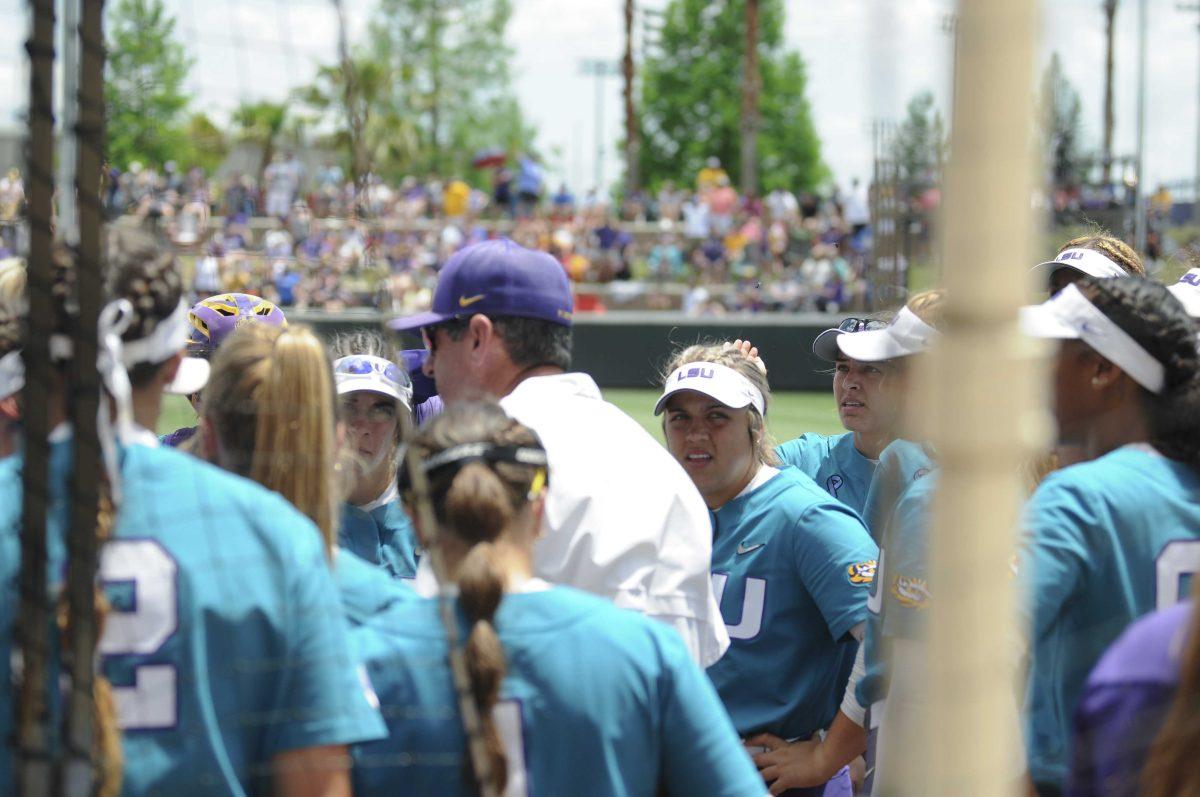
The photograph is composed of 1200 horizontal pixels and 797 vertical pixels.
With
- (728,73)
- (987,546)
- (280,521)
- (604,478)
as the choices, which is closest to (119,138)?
(604,478)

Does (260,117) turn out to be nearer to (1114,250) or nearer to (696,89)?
(1114,250)

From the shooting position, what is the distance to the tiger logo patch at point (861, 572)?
3.37 m

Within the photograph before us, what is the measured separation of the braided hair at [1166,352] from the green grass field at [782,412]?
10612mm

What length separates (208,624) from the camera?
6.09 ft

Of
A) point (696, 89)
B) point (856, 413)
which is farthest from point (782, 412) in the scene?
point (696, 89)

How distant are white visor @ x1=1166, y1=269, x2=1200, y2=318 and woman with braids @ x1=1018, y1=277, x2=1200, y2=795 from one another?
3.42 ft

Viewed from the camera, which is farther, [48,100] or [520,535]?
[520,535]

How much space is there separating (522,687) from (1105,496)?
1.07 metres

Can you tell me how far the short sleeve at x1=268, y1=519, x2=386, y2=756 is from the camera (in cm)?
190

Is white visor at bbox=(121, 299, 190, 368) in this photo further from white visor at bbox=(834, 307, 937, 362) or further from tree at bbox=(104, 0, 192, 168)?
white visor at bbox=(834, 307, 937, 362)

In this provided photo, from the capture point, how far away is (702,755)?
81.8 inches

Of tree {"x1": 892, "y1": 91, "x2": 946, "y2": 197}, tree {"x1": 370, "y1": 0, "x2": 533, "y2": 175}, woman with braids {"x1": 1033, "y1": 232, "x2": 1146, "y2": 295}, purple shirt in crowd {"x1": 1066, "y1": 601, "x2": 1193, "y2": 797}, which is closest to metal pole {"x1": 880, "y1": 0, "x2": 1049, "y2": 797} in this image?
purple shirt in crowd {"x1": 1066, "y1": 601, "x2": 1193, "y2": 797}

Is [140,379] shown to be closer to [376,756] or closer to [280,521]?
[280,521]

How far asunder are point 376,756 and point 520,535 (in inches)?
16.1
